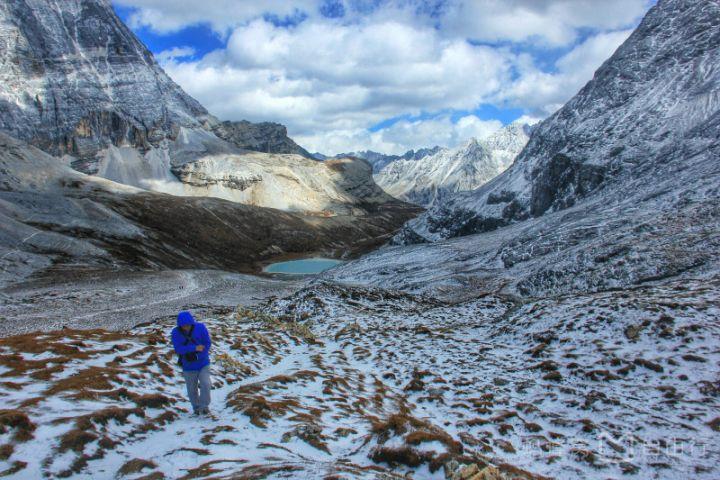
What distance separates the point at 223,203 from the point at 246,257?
3915cm

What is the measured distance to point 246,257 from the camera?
127562 mm

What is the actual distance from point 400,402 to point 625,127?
93.2m

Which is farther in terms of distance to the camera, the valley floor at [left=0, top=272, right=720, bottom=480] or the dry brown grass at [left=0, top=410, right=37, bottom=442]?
the valley floor at [left=0, top=272, right=720, bottom=480]

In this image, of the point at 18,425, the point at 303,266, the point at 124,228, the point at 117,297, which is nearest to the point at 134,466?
the point at 18,425

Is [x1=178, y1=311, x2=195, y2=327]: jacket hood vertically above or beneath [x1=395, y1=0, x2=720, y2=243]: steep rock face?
beneath

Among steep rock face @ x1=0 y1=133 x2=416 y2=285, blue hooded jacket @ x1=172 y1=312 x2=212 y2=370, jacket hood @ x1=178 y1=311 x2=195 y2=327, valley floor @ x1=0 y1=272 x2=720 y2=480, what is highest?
steep rock face @ x1=0 y1=133 x2=416 y2=285

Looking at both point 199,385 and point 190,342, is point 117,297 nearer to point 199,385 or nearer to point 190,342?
point 199,385

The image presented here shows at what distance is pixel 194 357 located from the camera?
1139 centimetres

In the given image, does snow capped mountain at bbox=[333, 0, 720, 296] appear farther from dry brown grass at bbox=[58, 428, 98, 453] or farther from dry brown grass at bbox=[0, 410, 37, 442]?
dry brown grass at bbox=[0, 410, 37, 442]

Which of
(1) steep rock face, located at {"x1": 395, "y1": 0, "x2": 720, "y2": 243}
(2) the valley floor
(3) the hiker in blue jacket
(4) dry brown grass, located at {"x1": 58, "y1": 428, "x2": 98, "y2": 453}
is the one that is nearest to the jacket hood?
(3) the hiker in blue jacket

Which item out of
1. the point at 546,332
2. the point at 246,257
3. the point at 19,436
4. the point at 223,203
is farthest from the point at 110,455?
the point at 223,203

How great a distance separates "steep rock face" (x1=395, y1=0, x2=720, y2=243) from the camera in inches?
3091

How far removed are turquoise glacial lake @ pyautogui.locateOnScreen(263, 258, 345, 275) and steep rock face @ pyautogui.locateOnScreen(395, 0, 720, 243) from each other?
3018 centimetres

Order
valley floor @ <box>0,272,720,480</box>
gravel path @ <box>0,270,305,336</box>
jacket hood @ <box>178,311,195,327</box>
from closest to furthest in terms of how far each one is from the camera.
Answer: valley floor @ <box>0,272,720,480</box>
jacket hood @ <box>178,311,195,327</box>
gravel path @ <box>0,270,305,336</box>
